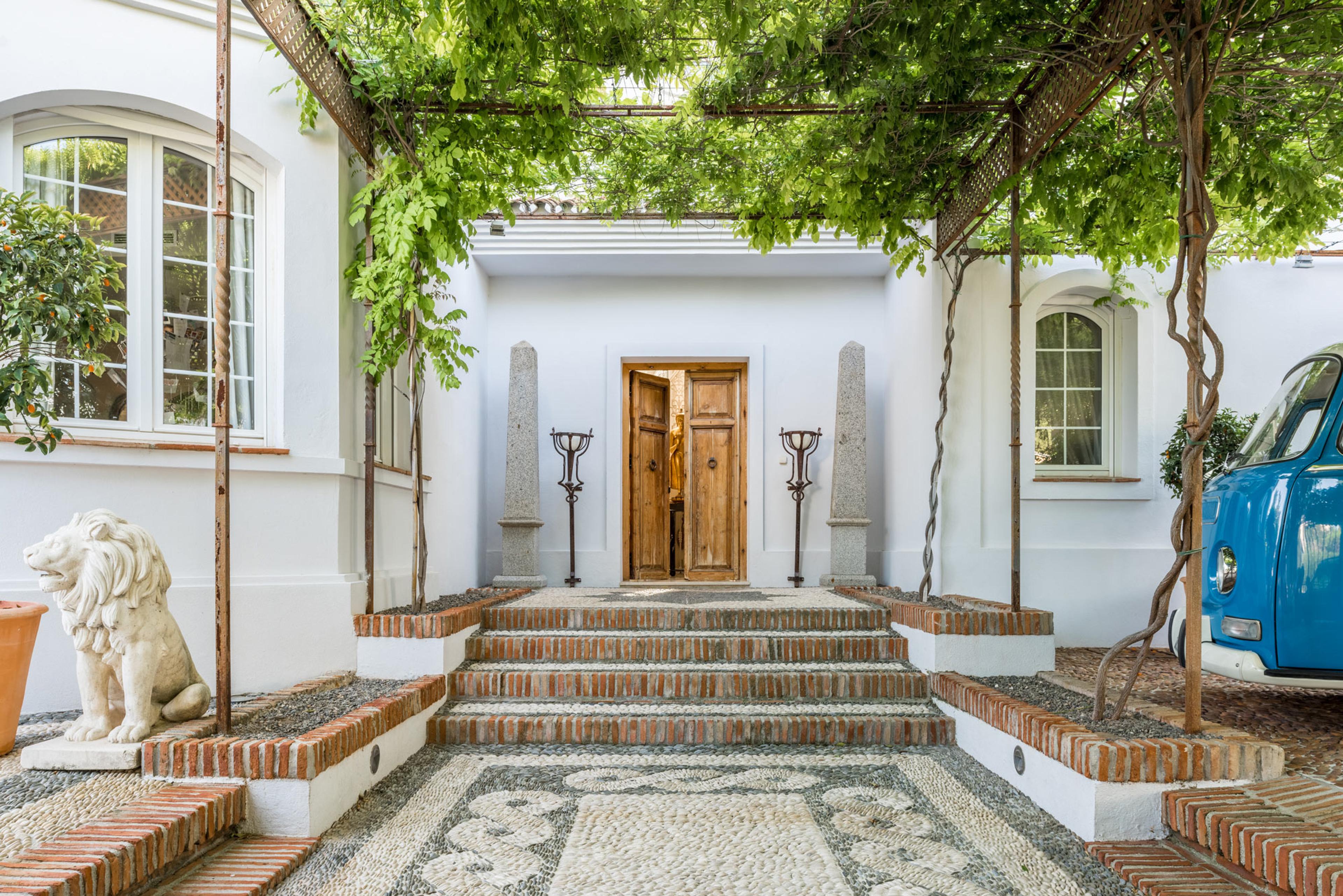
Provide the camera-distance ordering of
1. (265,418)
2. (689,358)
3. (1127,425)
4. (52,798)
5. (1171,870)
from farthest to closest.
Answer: (689,358), (1127,425), (265,418), (52,798), (1171,870)

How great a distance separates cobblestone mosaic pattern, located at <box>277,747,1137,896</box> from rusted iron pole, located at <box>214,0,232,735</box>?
27.4 inches

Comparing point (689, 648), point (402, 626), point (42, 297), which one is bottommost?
point (689, 648)

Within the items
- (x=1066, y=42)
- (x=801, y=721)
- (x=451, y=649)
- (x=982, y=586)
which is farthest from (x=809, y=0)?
(x=982, y=586)

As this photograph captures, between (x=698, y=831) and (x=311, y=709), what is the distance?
1601 mm

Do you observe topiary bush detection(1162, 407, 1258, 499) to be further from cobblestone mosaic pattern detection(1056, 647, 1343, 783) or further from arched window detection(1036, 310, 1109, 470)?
cobblestone mosaic pattern detection(1056, 647, 1343, 783)

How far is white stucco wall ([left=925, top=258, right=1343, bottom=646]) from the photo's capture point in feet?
21.2

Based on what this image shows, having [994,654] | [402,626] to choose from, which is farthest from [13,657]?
[994,654]

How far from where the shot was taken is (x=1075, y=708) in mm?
3240

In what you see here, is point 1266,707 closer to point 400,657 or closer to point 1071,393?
point 1071,393

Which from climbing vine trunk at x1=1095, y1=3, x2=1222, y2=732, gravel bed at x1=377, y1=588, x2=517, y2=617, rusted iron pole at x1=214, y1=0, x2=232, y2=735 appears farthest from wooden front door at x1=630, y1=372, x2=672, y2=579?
climbing vine trunk at x1=1095, y1=3, x2=1222, y2=732

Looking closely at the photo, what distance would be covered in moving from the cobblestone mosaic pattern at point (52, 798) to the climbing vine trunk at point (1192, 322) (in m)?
3.16

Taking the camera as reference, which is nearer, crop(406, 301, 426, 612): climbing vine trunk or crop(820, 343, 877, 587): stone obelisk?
crop(406, 301, 426, 612): climbing vine trunk

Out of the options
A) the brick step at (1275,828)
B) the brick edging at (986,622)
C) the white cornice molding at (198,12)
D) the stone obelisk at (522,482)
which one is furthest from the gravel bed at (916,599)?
the white cornice molding at (198,12)

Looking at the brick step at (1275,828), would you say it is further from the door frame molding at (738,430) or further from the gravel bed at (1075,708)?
the door frame molding at (738,430)
